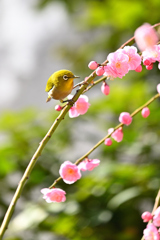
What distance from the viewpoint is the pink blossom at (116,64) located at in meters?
0.41

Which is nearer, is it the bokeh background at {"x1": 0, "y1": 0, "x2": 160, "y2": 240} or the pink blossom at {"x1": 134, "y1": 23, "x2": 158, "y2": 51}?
the pink blossom at {"x1": 134, "y1": 23, "x2": 158, "y2": 51}

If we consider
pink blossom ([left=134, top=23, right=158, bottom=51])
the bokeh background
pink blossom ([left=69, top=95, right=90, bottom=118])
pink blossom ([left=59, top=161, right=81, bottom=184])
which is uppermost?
the bokeh background

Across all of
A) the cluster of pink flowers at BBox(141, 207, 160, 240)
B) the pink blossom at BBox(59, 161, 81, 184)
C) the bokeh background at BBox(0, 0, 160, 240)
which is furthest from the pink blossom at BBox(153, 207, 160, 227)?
the bokeh background at BBox(0, 0, 160, 240)

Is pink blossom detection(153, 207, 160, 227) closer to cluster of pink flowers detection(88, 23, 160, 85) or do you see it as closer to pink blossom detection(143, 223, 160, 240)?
pink blossom detection(143, 223, 160, 240)

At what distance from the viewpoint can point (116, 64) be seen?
41cm

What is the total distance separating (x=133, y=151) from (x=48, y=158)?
31 centimetres

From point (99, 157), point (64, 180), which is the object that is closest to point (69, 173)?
point (64, 180)

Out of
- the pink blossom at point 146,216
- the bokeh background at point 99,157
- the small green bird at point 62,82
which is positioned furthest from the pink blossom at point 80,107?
the bokeh background at point 99,157

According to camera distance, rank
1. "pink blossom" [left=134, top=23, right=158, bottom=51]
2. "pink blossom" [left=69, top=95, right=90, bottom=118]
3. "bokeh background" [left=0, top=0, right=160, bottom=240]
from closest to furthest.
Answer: "pink blossom" [left=134, top=23, right=158, bottom=51] < "pink blossom" [left=69, top=95, right=90, bottom=118] < "bokeh background" [left=0, top=0, right=160, bottom=240]

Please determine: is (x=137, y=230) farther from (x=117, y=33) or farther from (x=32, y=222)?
(x=117, y=33)

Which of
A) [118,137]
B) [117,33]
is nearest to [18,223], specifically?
[118,137]

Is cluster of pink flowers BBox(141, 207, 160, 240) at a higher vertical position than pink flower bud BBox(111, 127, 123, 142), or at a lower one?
lower

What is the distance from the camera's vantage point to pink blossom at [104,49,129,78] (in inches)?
16.3

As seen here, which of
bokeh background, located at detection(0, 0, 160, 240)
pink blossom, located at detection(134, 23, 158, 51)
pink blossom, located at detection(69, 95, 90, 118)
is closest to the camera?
pink blossom, located at detection(134, 23, 158, 51)
